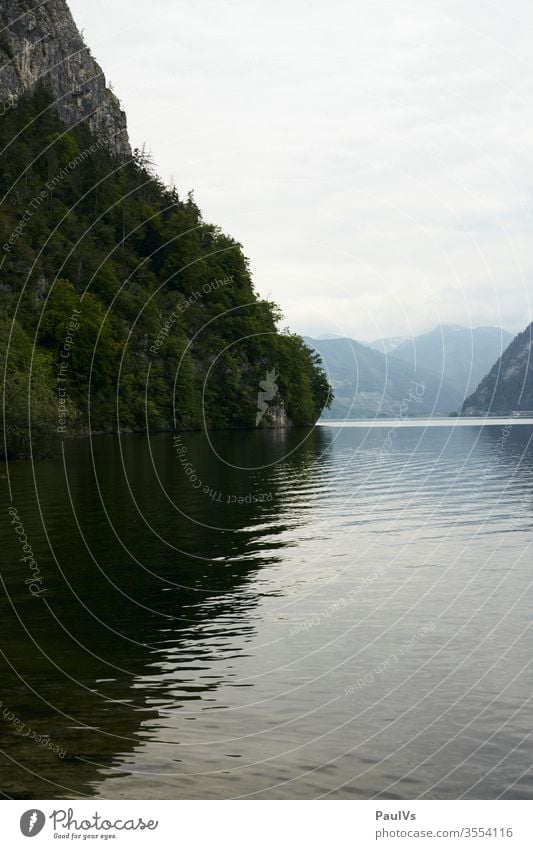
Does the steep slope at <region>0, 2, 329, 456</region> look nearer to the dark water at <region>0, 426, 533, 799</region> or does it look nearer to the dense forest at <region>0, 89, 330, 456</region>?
the dense forest at <region>0, 89, 330, 456</region>

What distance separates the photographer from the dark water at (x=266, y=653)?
574 inches

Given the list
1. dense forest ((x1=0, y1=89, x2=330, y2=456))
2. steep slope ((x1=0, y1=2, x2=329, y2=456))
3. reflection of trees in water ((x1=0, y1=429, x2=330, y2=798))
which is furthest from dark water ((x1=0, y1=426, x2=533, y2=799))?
steep slope ((x1=0, y1=2, x2=329, y2=456))

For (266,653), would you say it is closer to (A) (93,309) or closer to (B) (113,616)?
(B) (113,616)

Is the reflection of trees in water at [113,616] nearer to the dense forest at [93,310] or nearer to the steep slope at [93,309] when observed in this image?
the dense forest at [93,310]

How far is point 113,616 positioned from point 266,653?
5856mm

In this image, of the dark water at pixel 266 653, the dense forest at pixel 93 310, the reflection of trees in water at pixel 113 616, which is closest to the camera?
the dark water at pixel 266 653

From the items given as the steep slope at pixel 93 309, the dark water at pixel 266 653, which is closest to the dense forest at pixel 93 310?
the steep slope at pixel 93 309

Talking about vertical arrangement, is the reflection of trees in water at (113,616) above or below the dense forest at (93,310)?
below

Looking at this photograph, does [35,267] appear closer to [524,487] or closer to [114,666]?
[524,487]

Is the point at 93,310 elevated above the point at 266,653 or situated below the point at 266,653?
above

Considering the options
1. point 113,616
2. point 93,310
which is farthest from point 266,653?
point 93,310

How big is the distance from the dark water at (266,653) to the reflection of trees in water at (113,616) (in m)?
0.07

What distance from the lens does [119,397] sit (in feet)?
515

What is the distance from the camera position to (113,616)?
25484 mm
